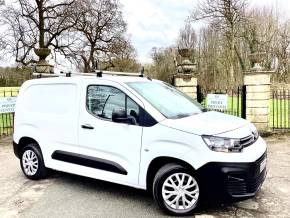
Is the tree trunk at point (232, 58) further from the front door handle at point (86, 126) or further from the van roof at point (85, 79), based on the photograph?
the front door handle at point (86, 126)

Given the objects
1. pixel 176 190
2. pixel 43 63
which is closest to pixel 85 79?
pixel 176 190

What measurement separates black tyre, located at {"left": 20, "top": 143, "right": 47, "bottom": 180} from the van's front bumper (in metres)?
3.21

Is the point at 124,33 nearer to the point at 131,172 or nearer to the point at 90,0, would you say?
the point at 90,0

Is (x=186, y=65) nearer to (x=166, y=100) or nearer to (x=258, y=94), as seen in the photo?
(x=258, y=94)

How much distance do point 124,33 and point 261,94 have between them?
24.2 m

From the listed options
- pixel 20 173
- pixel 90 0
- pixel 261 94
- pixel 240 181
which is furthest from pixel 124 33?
pixel 240 181

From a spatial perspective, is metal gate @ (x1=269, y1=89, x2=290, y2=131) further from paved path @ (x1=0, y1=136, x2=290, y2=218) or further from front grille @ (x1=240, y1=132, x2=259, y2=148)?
front grille @ (x1=240, y1=132, x2=259, y2=148)

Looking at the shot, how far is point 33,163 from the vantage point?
21.8 feet

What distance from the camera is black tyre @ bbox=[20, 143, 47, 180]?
655 centimetres

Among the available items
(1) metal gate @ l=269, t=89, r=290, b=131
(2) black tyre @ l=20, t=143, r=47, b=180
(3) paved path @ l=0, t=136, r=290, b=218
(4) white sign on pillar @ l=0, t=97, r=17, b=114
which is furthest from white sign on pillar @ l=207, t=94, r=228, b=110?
(4) white sign on pillar @ l=0, t=97, r=17, b=114

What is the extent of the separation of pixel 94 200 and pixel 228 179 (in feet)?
6.86

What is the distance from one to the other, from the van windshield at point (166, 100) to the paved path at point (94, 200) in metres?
1.37

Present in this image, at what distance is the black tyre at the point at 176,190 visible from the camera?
4.74 m

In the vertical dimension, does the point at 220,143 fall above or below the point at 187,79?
below
